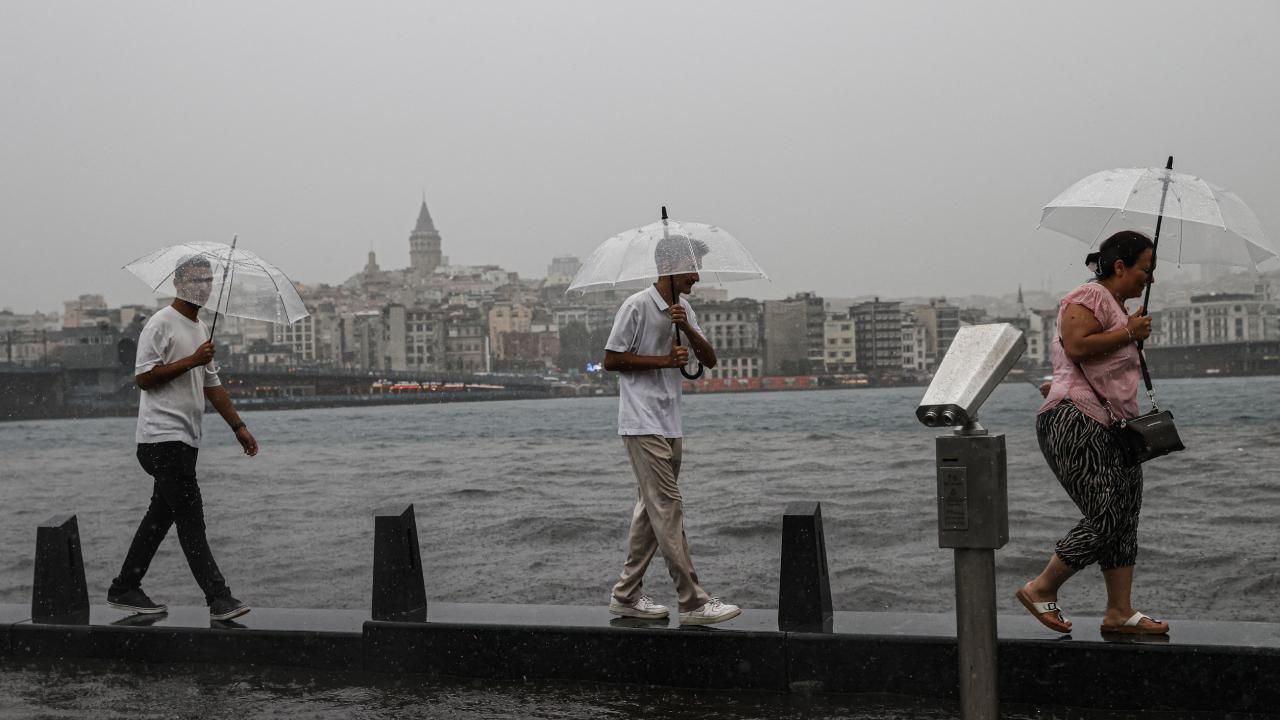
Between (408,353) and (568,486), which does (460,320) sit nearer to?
(408,353)

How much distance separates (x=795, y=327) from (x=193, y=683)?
171034 mm

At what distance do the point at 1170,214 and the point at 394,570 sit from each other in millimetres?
3582

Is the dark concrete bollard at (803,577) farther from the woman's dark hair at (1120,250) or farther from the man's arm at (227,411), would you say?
the man's arm at (227,411)

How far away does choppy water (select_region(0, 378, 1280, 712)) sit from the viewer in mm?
14547

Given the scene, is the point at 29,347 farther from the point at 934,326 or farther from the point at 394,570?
the point at 394,570

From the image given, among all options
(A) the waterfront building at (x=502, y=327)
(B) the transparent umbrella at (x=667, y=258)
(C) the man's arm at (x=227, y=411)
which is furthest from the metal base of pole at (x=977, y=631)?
(A) the waterfront building at (x=502, y=327)

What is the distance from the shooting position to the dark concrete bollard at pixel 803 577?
5.50 meters

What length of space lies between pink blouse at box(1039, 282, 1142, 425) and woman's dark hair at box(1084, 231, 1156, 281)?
0.11 meters

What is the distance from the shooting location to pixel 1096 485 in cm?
502

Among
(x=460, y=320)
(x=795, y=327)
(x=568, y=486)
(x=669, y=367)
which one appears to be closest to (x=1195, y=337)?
(x=795, y=327)

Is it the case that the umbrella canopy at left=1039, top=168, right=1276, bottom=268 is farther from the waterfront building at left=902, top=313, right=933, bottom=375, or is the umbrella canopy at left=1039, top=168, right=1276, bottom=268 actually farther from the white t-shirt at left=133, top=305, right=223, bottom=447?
the waterfront building at left=902, top=313, right=933, bottom=375

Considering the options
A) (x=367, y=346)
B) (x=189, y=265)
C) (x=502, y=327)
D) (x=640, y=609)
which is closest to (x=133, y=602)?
(x=189, y=265)

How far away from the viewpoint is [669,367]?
584 centimetres

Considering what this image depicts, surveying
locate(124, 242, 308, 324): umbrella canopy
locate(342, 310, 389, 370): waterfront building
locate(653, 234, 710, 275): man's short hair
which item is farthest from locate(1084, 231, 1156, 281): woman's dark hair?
locate(342, 310, 389, 370): waterfront building
